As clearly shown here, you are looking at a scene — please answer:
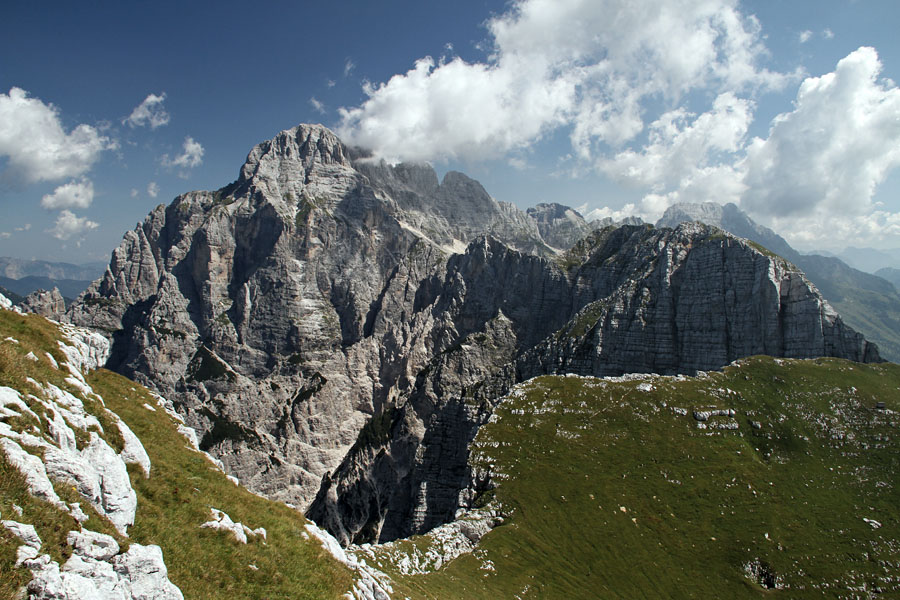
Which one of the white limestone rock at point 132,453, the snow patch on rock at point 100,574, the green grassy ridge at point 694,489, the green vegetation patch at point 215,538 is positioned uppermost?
the white limestone rock at point 132,453

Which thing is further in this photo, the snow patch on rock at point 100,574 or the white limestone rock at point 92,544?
the white limestone rock at point 92,544

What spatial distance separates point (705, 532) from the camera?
161ft

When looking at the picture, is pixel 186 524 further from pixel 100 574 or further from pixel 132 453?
pixel 100 574

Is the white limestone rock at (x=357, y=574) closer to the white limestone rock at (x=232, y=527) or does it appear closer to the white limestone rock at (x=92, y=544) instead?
the white limestone rock at (x=232, y=527)

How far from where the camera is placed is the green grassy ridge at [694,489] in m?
43.5

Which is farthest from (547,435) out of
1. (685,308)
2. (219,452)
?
(219,452)

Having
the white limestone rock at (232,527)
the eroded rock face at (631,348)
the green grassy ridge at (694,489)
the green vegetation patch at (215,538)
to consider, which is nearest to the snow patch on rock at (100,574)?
the green vegetation patch at (215,538)

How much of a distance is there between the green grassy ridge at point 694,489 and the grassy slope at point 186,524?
12.2 metres

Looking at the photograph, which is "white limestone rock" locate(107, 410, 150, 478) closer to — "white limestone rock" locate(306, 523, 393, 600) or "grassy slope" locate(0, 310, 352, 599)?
"grassy slope" locate(0, 310, 352, 599)

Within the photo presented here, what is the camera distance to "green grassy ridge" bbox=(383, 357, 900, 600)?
43.5m

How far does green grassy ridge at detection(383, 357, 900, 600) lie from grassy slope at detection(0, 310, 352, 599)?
12.2m

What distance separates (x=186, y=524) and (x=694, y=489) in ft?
193

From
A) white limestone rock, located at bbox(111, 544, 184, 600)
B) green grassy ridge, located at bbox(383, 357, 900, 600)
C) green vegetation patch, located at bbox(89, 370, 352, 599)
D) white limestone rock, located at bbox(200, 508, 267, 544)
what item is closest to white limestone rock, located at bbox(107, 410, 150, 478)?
green vegetation patch, located at bbox(89, 370, 352, 599)

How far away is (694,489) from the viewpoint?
54.4 m
